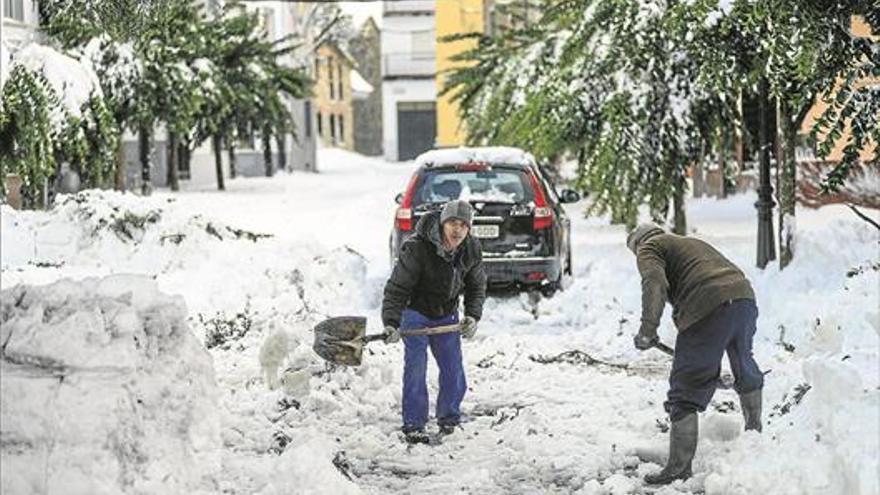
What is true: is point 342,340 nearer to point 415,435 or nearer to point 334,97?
point 415,435

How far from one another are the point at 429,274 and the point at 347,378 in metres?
1.44

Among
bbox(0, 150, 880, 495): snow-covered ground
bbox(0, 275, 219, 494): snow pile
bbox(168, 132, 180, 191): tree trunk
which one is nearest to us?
bbox(0, 275, 219, 494): snow pile

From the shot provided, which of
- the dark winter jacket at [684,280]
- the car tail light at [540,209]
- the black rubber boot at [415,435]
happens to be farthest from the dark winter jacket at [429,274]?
the car tail light at [540,209]

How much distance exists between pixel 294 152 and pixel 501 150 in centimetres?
3930

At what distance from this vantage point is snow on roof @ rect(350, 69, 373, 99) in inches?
2729

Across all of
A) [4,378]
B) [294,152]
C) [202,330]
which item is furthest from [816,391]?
[294,152]

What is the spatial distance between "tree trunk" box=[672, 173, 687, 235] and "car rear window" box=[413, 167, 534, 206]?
3.32 metres

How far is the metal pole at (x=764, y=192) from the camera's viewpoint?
497 inches

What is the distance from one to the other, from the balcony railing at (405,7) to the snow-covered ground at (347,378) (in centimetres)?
3817

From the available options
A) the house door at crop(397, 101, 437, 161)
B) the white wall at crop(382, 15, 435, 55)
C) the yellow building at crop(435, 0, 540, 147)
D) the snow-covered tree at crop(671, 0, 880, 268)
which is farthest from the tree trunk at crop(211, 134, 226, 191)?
the snow-covered tree at crop(671, 0, 880, 268)

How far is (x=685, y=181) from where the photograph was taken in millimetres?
15531

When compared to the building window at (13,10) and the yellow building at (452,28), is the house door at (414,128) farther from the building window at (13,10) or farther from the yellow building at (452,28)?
the building window at (13,10)

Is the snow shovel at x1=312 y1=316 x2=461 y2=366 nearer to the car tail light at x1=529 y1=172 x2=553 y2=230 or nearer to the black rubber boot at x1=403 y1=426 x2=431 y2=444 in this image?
the black rubber boot at x1=403 y1=426 x2=431 y2=444

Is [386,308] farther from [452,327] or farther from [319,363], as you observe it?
[319,363]
